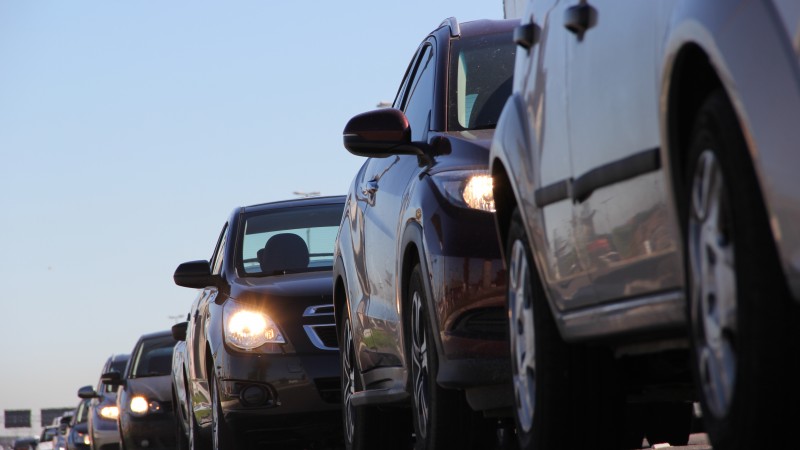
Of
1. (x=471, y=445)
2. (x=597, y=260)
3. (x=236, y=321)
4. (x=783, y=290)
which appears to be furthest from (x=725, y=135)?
(x=236, y=321)

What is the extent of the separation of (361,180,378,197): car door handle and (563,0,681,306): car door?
3.52m

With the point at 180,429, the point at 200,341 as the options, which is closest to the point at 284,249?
the point at 200,341

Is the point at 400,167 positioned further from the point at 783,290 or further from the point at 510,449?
the point at 783,290

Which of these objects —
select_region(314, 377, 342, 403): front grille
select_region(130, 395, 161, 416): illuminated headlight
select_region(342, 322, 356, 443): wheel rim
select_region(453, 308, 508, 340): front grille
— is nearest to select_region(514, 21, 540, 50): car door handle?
select_region(453, 308, 508, 340): front grille

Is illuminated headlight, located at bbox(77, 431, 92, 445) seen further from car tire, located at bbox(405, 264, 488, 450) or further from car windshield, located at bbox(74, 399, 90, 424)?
A: car tire, located at bbox(405, 264, 488, 450)

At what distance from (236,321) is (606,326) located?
6.86 meters

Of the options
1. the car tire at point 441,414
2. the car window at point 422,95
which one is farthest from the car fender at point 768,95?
the car window at point 422,95

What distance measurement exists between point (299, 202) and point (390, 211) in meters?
5.01

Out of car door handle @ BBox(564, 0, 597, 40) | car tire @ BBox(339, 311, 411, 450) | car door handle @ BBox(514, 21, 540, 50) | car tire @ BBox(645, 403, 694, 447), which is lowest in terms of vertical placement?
car tire @ BBox(645, 403, 694, 447)

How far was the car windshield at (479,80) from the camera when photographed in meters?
7.41

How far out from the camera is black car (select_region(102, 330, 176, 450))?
69.8 feet

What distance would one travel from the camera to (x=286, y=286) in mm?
11703

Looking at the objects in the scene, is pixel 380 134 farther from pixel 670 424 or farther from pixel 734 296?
pixel 734 296

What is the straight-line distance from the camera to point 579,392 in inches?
209
